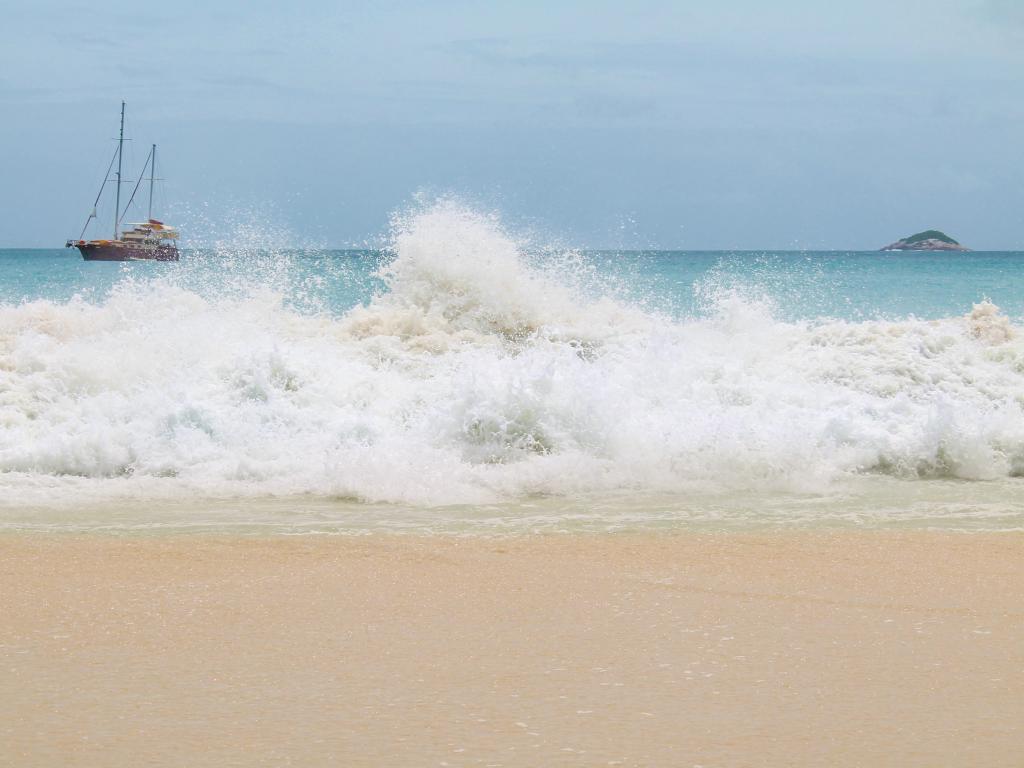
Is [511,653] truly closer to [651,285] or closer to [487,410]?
[487,410]

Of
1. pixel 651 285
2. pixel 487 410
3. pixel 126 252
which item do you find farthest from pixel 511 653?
pixel 126 252

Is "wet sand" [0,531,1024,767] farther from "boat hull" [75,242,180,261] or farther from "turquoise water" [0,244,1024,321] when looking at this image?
"boat hull" [75,242,180,261]

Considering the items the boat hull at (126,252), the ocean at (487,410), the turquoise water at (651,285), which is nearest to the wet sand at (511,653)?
the ocean at (487,410)

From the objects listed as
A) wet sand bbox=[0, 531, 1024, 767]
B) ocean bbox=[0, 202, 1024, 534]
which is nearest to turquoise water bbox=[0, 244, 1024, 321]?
ocean bbox=[0, 202, 1024, 534]

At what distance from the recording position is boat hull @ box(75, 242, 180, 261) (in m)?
46.7

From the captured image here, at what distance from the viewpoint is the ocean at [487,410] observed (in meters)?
7.58

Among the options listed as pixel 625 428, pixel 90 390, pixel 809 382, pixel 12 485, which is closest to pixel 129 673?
pixel 12 485

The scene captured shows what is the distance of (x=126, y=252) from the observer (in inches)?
1854

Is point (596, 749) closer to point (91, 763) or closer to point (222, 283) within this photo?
point (91, 763)

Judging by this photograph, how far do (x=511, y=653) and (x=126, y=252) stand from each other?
4575 centimetres

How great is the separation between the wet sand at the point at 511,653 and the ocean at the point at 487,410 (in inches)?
41.1

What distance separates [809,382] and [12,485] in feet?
21.9

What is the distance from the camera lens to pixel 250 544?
247 inches

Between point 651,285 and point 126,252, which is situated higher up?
point 126,252
